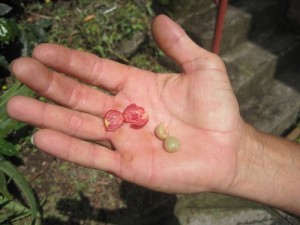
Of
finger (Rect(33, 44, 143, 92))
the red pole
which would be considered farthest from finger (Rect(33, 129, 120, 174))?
the red pole

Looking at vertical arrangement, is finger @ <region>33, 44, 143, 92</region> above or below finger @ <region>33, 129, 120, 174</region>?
above

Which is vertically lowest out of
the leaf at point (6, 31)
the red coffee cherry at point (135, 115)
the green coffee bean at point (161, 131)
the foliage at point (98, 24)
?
the foliage at point (98, 24)

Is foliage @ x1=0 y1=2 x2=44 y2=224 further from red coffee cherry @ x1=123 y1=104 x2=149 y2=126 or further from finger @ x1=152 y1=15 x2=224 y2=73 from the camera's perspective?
finger @ x1=152 y1=15 x2=224 y2=73

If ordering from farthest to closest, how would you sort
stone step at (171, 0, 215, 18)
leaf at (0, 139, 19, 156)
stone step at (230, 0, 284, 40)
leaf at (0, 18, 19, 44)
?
1. stone step at (230, 0, 284, 40)
2. stone step at (171, 0, 215, 18)
3. leaf at (0, 18, 19, 44)
4. leaf at (0, 139, 19, 156)

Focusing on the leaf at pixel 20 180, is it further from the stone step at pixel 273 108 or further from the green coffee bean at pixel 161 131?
the stone step at pixel 273 108

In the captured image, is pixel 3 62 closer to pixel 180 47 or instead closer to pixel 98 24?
pixel 98 24

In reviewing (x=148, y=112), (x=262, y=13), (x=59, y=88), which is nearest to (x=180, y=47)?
(x=148, y=112)

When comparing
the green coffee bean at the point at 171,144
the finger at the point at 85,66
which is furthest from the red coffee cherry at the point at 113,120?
the green coffee bean at the point at 171,144

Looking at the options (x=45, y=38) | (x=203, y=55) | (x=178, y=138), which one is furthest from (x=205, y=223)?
(x=45, y=38)
